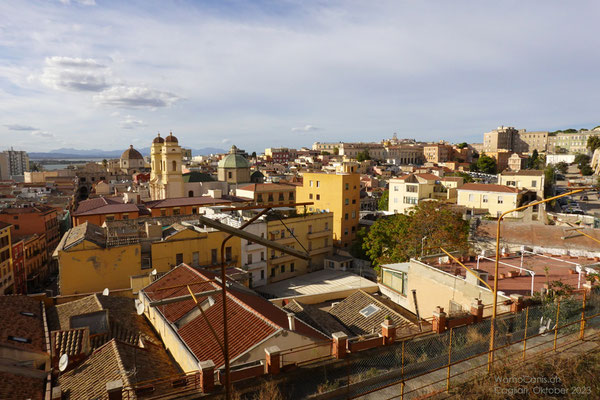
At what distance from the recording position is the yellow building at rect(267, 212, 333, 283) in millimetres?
32156

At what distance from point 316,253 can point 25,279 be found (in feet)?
100

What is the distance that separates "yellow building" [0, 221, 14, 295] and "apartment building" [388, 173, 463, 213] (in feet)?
139

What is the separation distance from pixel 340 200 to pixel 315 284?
46.8ft

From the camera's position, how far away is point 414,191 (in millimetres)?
49781

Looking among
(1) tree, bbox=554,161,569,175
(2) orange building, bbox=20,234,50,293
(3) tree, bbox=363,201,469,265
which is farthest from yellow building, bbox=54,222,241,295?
(1) tree, bbox=554,161,569,175

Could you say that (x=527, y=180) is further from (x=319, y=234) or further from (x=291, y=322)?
(x=291, y=322)

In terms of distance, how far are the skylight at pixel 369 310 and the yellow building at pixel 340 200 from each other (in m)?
23.3

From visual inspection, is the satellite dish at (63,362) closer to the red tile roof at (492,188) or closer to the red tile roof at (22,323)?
the red tile roof at (22,323)

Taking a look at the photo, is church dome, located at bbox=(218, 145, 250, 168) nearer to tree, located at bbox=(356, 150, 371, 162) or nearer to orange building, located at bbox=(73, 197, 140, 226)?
orange building, located at bbox=(73, 197, 140, 226)

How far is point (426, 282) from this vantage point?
17344 mm

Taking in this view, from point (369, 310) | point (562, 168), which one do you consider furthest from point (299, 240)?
point (562, 168)

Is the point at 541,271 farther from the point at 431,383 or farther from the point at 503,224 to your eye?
the point at 503,224

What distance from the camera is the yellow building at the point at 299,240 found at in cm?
A: 3216

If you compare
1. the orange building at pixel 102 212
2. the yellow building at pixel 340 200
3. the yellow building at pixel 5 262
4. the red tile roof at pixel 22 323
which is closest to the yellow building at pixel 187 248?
the red tile roof at pixel 22 323
